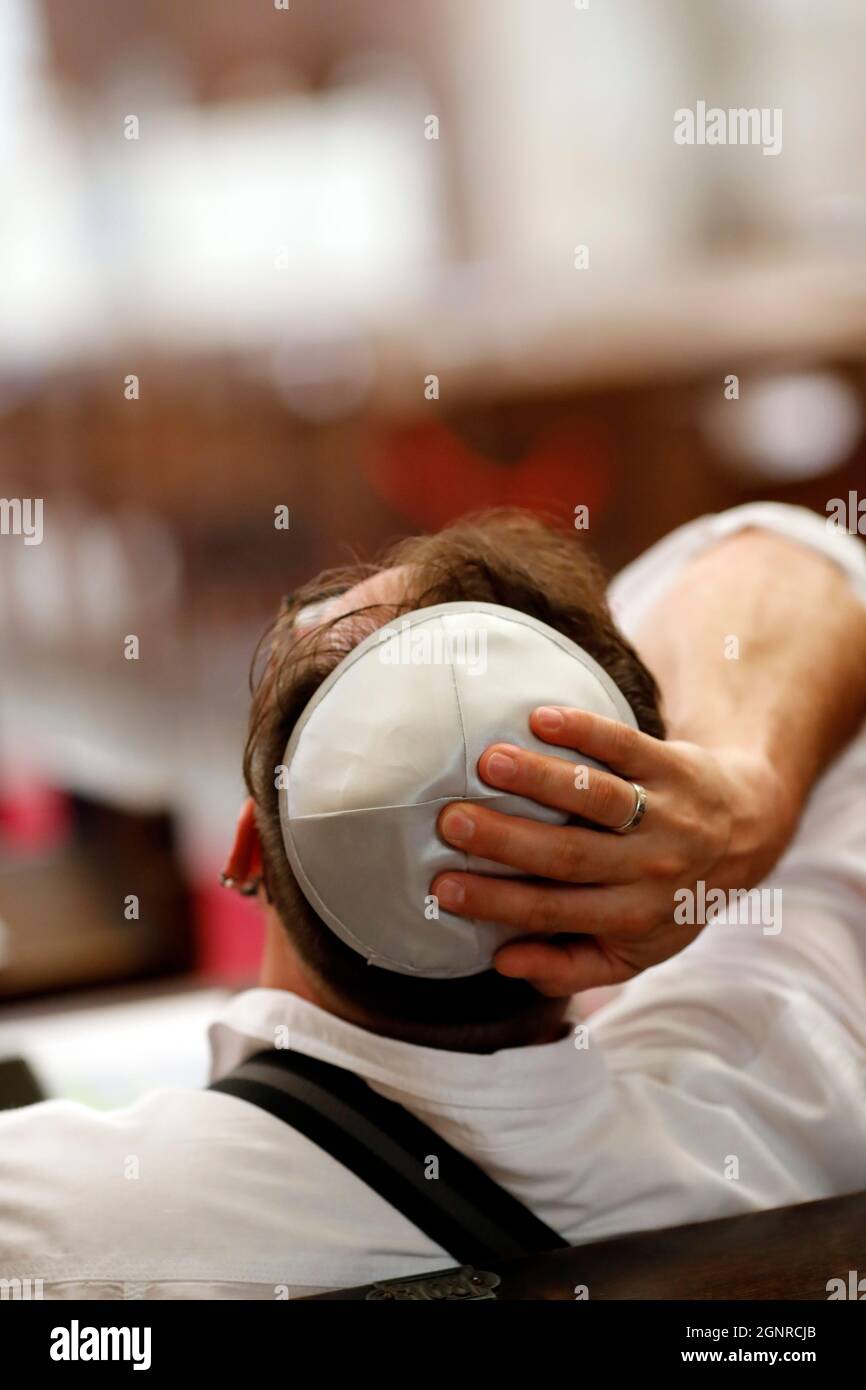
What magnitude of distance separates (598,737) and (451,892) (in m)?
0.12

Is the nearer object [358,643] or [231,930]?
[358,643]

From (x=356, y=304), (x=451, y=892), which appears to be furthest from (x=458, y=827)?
(x=356, y=304)

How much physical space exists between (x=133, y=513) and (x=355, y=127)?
1.79 metres

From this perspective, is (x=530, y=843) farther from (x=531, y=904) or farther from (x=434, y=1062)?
(x=434, y=1062)

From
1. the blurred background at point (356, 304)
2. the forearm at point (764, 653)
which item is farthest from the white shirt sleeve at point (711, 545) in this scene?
the blurred background at point (356, 304)

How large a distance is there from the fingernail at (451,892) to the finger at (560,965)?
62 mm

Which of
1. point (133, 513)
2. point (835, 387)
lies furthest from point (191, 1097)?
point (835, 387)

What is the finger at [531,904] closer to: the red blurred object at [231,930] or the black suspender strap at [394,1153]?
the black suspender strap at [394,1153]

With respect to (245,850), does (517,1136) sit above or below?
below

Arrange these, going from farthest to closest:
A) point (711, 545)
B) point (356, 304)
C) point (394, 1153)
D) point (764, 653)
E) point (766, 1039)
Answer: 1. point (356, 304)
2. point (711, 545)
3. point (764, 653)
4. point (766, 1039)
5. point (394, 1153)

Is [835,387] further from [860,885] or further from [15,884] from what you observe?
[860,885]

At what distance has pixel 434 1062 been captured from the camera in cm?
82

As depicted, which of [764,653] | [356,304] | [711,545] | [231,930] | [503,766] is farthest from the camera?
[356,304]

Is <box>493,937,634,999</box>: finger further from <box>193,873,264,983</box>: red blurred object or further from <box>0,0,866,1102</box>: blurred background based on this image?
<box>0,0,866,1102</box>: blurred background
